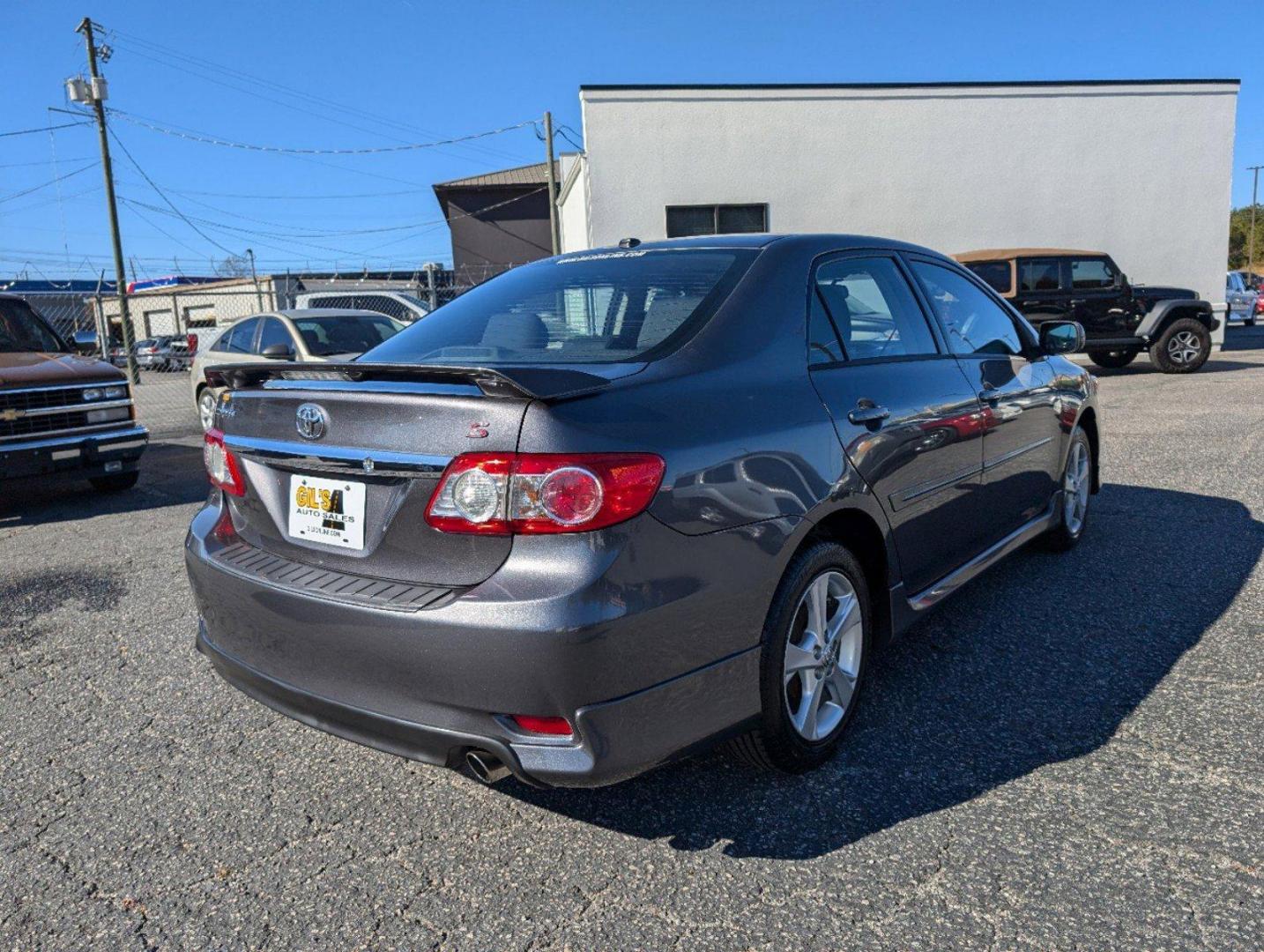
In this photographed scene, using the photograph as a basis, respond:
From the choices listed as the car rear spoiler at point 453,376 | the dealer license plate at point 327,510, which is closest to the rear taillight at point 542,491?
the car rear spoiler at point 453,376

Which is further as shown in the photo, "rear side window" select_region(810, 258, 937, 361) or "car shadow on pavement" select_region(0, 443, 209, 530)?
"car shadow on pavement" select_region(0, 443, 209, 530)

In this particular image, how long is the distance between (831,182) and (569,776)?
16.9 meters

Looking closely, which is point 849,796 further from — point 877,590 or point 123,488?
point 123,488

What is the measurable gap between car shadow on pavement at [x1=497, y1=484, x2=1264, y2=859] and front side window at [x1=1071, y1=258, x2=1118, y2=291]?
9951mm

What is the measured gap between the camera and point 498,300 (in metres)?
3.32

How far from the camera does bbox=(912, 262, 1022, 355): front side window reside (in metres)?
3.77

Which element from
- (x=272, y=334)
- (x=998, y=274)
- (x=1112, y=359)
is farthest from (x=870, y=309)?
(x=1112, y=359)

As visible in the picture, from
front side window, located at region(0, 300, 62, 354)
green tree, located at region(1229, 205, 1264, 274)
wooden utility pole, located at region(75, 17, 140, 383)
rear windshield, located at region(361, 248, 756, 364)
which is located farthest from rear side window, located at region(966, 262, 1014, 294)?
green tree, located at region(1229, 205, 1264, 274)

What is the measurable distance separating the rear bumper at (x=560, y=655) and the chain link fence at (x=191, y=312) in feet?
21.5

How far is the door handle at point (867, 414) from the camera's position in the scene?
9.36ft

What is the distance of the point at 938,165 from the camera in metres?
17.5

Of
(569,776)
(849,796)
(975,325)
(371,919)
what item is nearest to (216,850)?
(371,919)

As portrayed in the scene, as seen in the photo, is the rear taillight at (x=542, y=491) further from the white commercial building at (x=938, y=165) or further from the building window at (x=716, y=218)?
the building window at (x=716, y=218)

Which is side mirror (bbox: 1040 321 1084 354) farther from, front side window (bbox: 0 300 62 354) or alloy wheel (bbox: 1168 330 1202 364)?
alloy wheel (bbox: 1168 330 1202 364)
